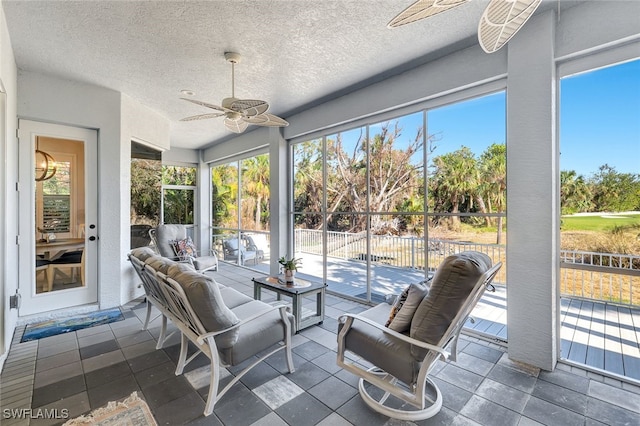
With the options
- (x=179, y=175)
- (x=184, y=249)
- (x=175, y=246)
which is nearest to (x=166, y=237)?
(x=175, y=246)

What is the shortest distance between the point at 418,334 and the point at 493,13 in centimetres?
175

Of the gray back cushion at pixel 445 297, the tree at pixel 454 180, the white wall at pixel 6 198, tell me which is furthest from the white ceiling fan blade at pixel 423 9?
the white wall at pixel 6 198

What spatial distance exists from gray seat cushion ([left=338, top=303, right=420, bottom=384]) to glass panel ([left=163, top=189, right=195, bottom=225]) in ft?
20.4

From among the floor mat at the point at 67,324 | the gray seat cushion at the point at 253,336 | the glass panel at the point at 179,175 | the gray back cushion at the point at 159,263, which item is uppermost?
the glass panel at the point at 179,175

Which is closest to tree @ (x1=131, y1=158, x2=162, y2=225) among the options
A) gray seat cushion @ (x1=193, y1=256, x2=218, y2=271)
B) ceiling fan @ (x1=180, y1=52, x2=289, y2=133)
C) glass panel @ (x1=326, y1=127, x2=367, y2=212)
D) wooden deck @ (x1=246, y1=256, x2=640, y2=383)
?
gray seat cushion @ (x1=193, y1=256, x2=218, y2=271)

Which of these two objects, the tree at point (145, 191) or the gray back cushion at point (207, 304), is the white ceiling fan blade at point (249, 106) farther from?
the tree at point (145, 191)

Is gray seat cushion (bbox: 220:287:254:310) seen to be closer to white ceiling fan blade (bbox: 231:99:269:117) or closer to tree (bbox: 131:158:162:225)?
white ceiling fan blade (bbox: 231:99:269:117)

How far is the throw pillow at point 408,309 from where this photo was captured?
6.10ft

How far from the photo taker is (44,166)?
3619 millimetres

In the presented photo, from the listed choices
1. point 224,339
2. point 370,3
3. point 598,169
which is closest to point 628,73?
point 598,169

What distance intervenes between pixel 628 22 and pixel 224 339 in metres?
3.67

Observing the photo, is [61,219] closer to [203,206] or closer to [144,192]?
[144,192]

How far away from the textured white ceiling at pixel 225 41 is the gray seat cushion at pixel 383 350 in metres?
2.49

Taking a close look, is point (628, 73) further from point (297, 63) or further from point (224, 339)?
point (224, 339)
